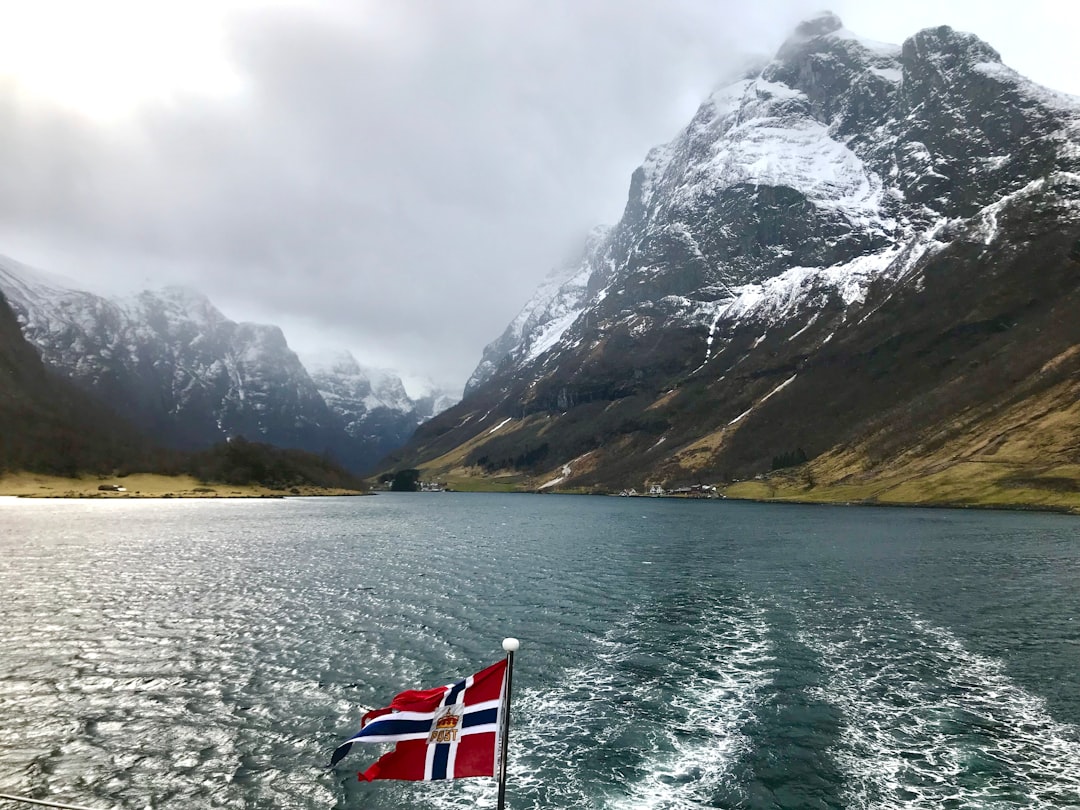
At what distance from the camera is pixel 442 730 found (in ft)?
52.7

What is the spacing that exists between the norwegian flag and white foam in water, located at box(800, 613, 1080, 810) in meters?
17.0

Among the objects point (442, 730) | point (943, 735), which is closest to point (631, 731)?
point (943, 735)

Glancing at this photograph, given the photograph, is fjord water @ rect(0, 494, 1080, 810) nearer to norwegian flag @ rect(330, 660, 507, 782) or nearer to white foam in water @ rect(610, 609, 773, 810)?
white foam in water @ rect(610, 609, 773, 810)

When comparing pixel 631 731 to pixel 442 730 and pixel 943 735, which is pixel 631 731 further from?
pixel 442 730

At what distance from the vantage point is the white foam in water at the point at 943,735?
79.3 ft

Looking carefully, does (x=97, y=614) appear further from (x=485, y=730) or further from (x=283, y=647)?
(x=485, y=730)

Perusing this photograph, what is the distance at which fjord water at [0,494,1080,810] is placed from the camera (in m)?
25.1

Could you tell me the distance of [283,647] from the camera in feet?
145

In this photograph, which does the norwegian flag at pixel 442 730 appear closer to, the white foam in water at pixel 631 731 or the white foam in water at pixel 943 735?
the white foam in water at pixel 631 731

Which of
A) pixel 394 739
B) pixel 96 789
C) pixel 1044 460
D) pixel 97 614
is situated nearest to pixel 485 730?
pixel 394 739

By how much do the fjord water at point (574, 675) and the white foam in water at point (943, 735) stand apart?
0.47ft

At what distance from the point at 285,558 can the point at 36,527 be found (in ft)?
231

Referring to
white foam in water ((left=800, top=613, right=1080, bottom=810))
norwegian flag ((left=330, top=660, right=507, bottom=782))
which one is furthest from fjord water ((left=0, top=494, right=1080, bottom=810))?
norwegian flag ((left=330, top=660, right=507, bottom=782))

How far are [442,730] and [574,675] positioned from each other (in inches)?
982
